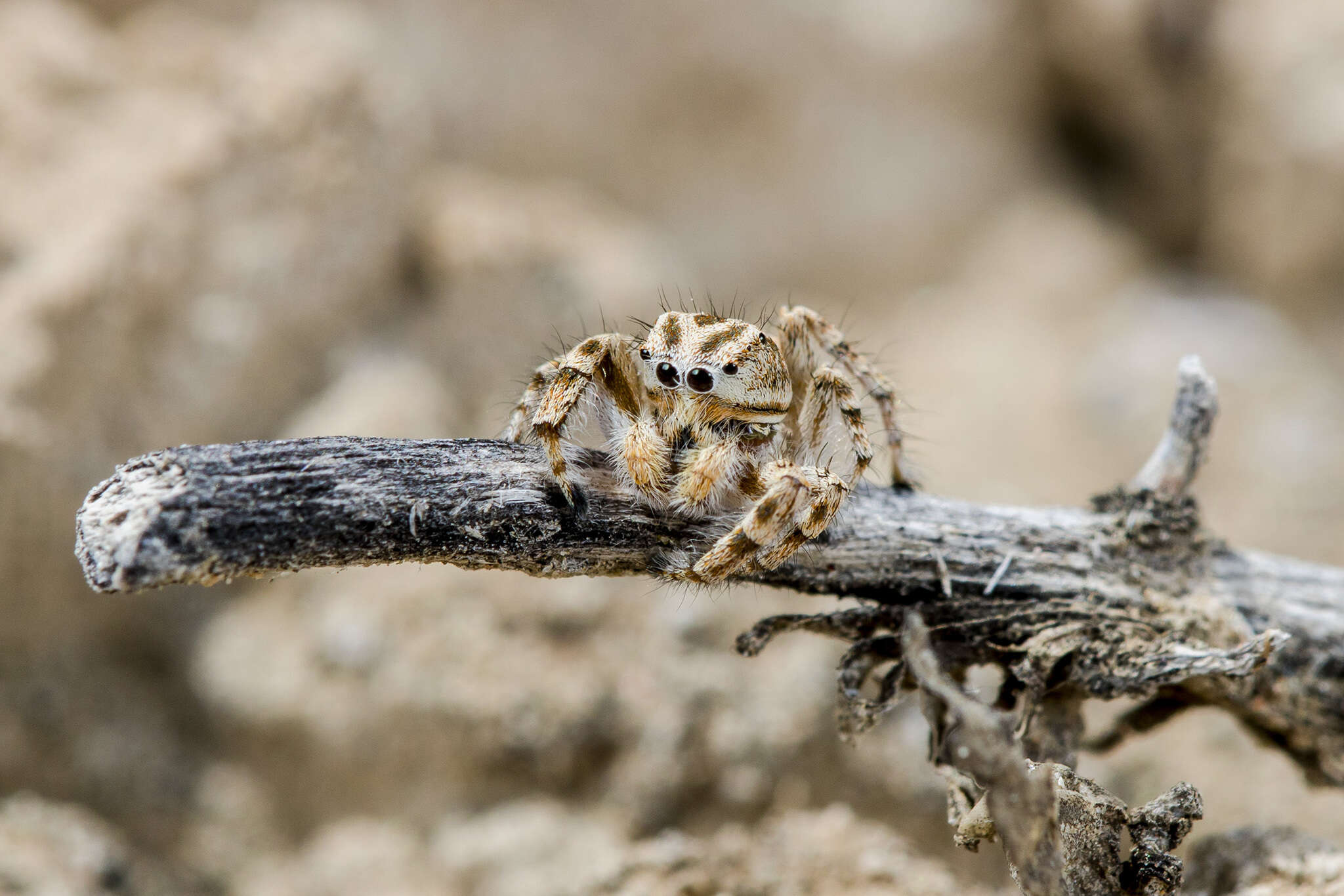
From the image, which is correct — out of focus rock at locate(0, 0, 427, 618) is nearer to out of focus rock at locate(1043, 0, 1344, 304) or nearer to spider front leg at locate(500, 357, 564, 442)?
spider front leg at locate(500, 357, 564, 442)

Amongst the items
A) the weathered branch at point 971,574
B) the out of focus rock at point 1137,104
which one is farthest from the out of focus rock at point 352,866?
the out of focus rock at point 1137,104

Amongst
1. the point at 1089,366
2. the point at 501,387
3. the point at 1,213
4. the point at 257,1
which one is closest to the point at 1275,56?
the point at 1089,366

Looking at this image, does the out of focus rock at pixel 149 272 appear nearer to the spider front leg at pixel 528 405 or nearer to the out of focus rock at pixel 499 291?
the out of focus rock at pixel 499 291

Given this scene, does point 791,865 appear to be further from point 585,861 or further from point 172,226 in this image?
point 172,226

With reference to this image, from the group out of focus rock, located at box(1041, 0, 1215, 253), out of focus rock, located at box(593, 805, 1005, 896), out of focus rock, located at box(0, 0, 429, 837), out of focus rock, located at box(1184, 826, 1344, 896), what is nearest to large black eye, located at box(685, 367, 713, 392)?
out of focus rock, located at box(593, 805, 1005, 896)

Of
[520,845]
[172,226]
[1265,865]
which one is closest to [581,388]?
[520,845]
